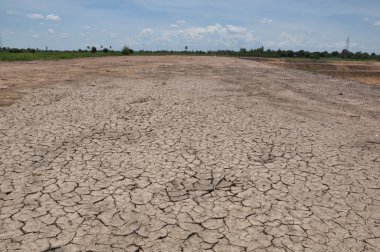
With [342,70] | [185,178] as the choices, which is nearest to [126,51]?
[342,70]

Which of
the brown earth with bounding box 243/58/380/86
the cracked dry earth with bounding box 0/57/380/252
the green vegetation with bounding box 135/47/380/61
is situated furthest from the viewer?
the green vegetation with bounding box 135/47/380/61

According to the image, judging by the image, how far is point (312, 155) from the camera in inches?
211

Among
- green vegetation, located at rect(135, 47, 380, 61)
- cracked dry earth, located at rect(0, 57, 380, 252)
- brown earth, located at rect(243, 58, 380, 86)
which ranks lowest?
cracked dry earth, located at rect(0, 57, 380, 252)

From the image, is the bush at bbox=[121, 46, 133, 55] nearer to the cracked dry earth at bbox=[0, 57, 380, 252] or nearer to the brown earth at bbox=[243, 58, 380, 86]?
the brown earth at bbox=[243, 58, 380, 86]

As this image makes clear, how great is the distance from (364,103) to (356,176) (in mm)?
6570

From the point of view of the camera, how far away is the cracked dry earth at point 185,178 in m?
3.20

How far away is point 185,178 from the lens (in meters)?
4.42

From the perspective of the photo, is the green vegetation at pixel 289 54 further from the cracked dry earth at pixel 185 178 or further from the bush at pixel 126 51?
the cracked dry earth at pixel 185 178

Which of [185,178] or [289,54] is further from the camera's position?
[289,54]

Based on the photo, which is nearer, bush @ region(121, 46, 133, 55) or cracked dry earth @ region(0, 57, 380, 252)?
cracked dry earth @ region(0, 57, 380, 252)

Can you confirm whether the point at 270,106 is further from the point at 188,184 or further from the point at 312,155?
the point at 188,184

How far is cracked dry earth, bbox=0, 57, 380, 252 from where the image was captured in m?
3.20

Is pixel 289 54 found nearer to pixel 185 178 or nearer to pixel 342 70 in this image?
pixel 342 70

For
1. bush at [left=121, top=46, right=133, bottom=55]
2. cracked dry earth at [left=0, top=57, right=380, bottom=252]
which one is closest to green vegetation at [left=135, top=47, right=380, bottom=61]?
bush at [left=121, top=46, right=133, bottom=55]
